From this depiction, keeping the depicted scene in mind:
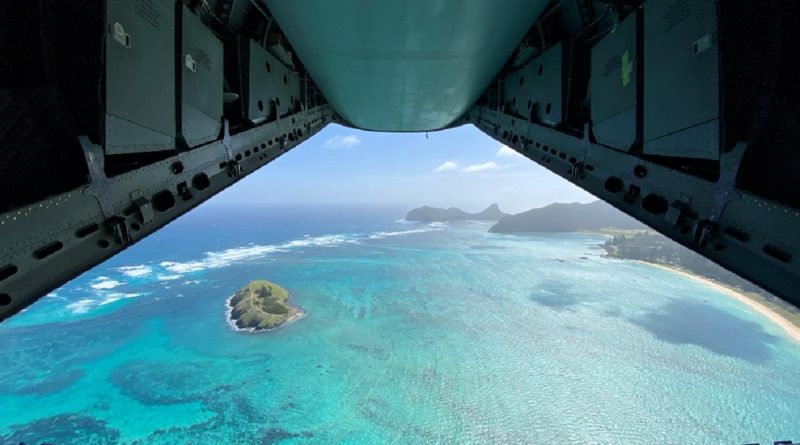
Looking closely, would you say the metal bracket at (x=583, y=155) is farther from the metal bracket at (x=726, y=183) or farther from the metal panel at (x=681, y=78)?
the metal bracket at (x=726, y=183)

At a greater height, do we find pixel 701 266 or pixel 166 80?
pixel 166 80

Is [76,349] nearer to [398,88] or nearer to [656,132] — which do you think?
[398,88]

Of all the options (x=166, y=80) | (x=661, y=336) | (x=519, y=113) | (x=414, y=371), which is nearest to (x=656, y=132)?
(x=519, y=113)

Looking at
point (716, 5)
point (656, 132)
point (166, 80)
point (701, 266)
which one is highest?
point (716, 5)

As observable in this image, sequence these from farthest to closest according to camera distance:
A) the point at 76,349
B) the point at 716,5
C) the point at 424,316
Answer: the point at 424,316, the point at 76,349, the point at 716,5

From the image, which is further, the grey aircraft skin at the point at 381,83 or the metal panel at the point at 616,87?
the metal panel at the point at 616,87

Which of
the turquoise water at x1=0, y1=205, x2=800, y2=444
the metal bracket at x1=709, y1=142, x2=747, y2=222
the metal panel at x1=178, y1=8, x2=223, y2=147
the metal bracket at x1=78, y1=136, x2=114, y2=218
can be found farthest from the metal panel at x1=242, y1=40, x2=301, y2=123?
the turquoise water at x1=0, y1=205, x2=800, y2=444

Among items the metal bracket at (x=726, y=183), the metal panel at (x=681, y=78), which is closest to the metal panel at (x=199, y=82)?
the metal panel at (x=681, y=78)

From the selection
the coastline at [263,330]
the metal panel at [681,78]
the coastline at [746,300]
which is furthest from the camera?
the coastline at [263,330]
